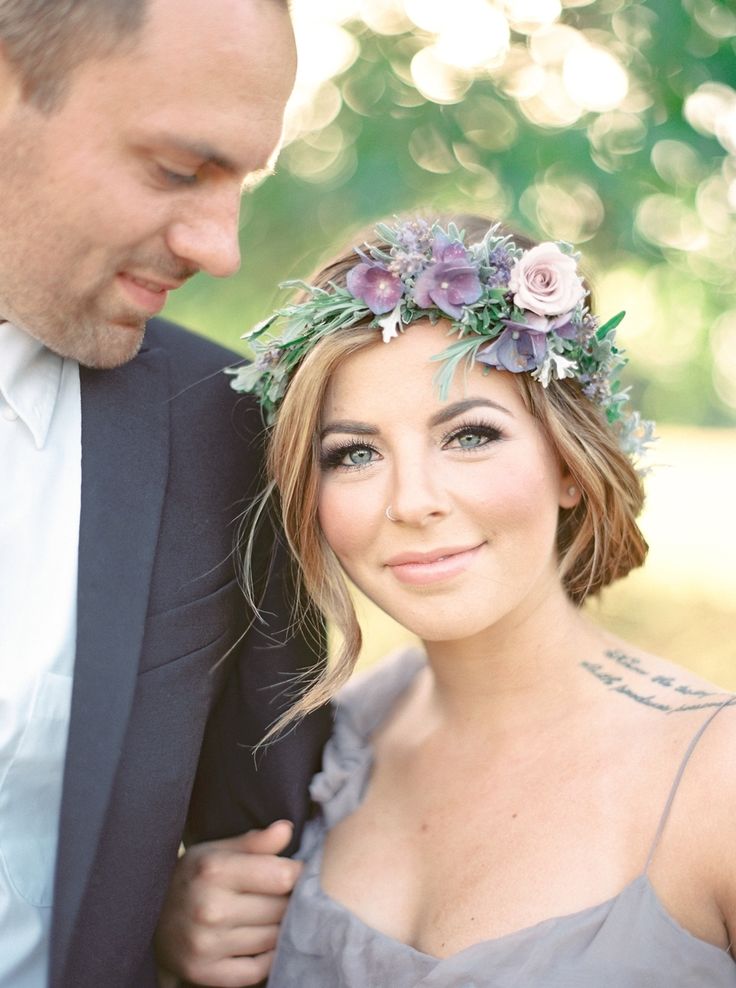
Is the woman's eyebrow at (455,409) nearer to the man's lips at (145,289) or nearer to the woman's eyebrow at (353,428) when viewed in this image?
the woman's eyebrow at (353,428)

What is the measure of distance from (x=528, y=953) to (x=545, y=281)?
1.42 m

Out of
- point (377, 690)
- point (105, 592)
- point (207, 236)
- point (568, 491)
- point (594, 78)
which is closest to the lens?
point (105, 592)

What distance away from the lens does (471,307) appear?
269 centimetres

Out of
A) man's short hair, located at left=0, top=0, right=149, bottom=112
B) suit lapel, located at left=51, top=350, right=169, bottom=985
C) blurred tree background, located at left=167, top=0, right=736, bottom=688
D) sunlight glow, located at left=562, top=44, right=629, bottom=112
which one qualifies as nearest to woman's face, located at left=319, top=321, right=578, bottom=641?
suit lapel, located at left=51, top=350, right=169, bottom=985

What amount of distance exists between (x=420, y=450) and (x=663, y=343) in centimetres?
319

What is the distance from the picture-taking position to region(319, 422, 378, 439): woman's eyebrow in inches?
105

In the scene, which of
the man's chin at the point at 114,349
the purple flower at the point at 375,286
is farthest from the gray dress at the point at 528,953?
the man's chin at the point at 114,349

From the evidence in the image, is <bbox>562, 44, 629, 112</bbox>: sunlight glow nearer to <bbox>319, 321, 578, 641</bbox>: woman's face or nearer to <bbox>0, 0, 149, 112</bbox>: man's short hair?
<bbox>319, 321, 578, 641</bbox>: woman's face

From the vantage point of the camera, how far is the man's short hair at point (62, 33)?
2512 millimetres

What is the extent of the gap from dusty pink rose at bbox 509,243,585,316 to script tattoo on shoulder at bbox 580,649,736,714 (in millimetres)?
820

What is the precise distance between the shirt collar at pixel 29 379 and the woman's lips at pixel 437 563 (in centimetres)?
84

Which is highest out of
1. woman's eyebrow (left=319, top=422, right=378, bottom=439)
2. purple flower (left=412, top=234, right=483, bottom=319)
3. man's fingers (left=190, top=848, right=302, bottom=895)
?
purple flower (left=412, top=234, right=483, bottom=319)

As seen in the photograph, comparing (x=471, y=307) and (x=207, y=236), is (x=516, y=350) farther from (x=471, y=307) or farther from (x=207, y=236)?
(x=207, y=236)

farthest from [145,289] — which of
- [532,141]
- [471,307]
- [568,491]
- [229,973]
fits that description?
[532,141]
